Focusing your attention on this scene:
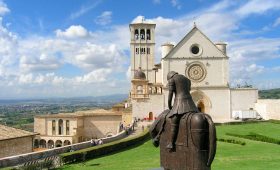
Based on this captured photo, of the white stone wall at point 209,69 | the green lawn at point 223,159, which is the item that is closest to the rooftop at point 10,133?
the green lawn at point 223,159

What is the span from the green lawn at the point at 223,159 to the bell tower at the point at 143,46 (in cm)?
3291

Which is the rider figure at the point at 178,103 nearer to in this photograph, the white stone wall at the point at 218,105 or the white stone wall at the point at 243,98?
the white stone wall at the point at 218,105

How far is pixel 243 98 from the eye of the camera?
5028 centimetres

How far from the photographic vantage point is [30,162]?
1872 centimetres

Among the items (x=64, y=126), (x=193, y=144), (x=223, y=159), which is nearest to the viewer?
(x=193, y=144)

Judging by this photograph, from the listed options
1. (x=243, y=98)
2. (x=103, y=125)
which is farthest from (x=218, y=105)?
(x=103, y=125)

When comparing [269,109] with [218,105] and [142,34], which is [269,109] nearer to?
[218,105]

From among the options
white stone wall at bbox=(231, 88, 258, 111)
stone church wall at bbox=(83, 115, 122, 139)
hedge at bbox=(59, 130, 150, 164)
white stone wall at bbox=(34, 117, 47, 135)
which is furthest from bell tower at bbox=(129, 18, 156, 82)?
hedge at bbox=(59, 130, 150, 164)

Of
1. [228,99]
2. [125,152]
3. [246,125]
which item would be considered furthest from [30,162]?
[228,99]

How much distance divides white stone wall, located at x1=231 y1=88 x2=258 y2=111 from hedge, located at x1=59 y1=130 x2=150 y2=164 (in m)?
23.2

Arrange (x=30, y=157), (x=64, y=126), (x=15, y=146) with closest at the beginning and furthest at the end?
(x=30, y=157) → (x=15, y=146) → (x=64, y=126)

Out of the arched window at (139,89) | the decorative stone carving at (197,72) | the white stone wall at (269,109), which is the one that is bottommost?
the white stone wall at (269,109)

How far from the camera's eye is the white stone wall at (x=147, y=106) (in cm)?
4862

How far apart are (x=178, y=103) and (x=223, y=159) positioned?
11742 millimetres
